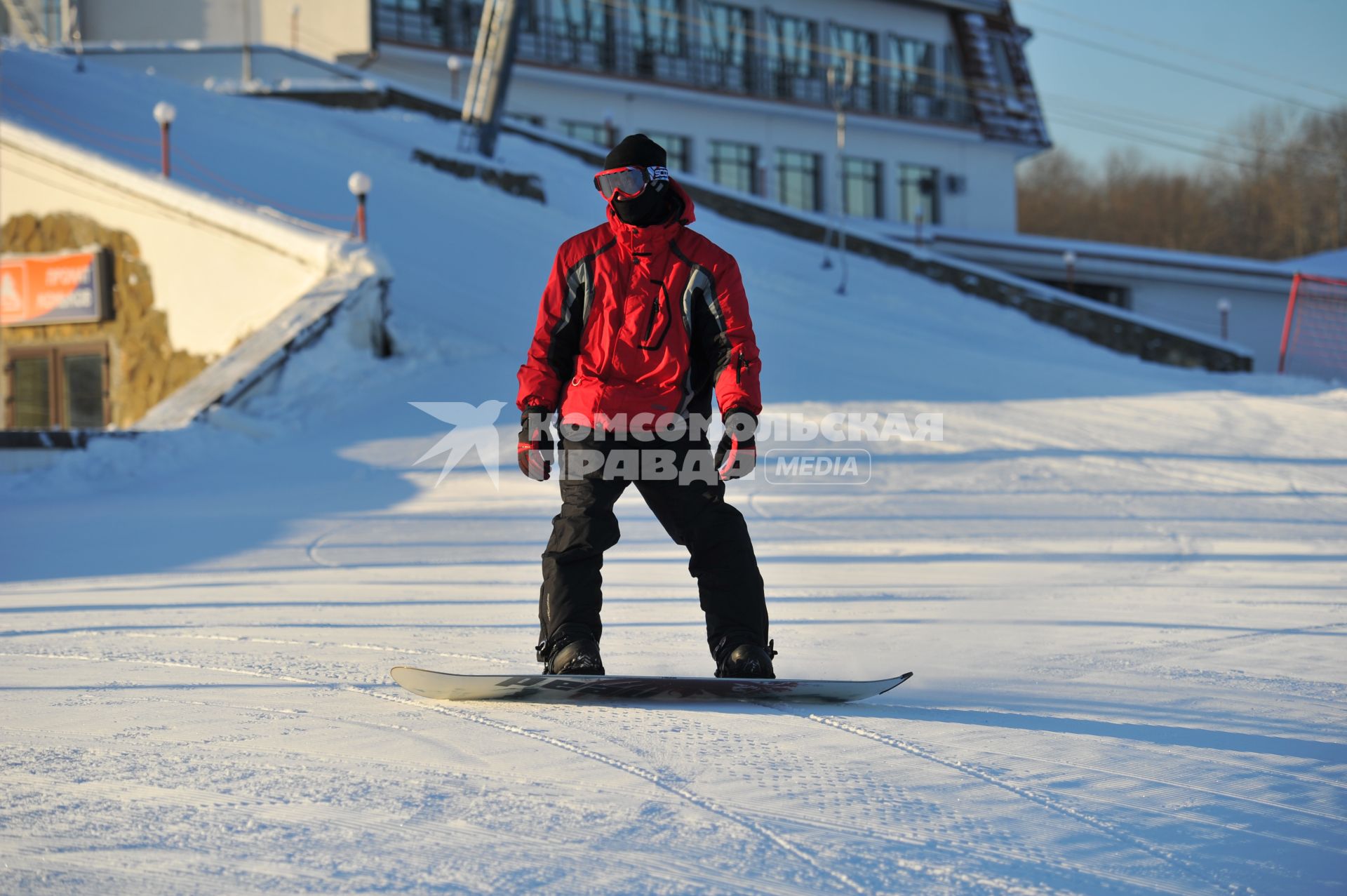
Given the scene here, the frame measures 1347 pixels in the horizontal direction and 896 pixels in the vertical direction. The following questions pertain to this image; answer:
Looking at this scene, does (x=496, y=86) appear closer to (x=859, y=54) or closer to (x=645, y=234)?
(x=645, y=234)

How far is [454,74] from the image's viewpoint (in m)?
30.1


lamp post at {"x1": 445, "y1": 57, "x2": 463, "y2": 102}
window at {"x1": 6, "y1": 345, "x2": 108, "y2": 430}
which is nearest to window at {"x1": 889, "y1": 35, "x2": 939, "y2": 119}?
lamp post at {"x1": 445, "y1": 57, "x2": 463, "y2": 102}

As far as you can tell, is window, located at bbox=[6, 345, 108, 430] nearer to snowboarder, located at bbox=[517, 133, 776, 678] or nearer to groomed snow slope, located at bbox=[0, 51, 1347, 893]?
groomed snow slope, located at bbox=[0, 51, 1347, 893]

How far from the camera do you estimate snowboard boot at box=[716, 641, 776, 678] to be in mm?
3586

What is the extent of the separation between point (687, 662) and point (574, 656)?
2.54 feet

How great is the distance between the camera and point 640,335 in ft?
11.7

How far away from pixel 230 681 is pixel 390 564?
2.77 metres

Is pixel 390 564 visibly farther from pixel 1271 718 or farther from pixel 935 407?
pixel 935 407

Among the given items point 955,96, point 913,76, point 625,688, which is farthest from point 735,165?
point 625,688

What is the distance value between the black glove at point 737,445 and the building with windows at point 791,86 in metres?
27.4

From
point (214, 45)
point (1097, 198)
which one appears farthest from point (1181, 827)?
point (1097, 198)

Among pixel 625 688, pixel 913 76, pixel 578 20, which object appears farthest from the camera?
pixel 913 76

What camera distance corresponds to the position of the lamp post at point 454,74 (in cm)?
2950

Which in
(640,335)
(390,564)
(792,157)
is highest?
(792,157)
